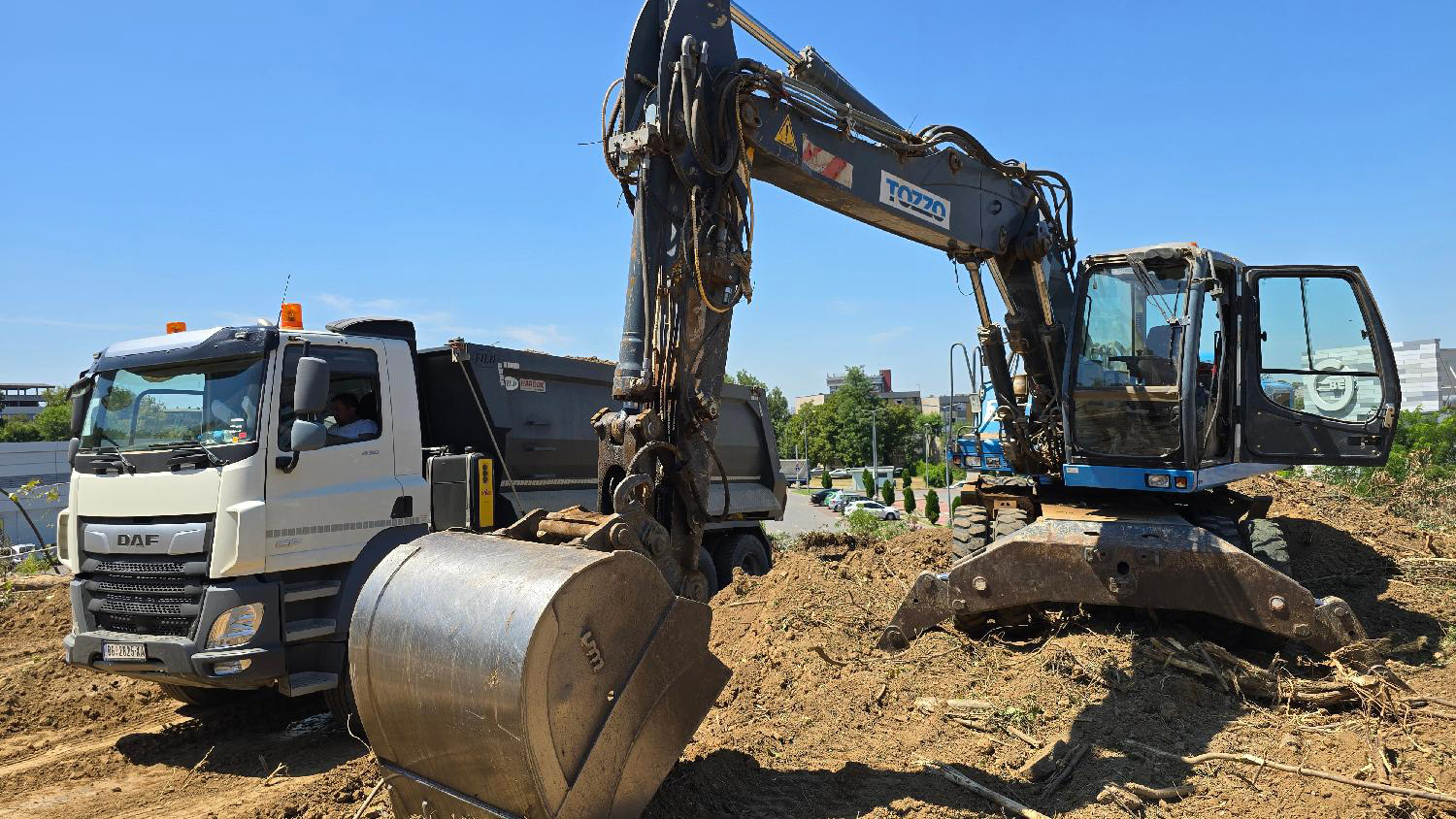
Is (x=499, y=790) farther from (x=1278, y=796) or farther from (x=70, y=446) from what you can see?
(x=70, y=446)

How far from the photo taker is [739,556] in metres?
9.88

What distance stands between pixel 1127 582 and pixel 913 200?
2.87 meters

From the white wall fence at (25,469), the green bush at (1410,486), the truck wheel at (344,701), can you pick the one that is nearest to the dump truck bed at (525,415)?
the truck wheel at (344,701)

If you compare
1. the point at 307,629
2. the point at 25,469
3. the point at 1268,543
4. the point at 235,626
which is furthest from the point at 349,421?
the point at 25,469

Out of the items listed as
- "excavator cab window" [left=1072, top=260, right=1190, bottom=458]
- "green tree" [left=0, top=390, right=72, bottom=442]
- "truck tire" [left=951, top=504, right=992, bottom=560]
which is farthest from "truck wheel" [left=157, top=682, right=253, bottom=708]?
"green tree" [left=0, top=390, right=72, bottom=442]

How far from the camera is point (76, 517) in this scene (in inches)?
246

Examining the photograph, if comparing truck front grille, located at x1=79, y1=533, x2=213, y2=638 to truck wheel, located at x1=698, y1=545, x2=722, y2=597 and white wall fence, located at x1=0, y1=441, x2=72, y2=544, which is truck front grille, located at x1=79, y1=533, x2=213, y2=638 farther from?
white wall fence, located at x1=0, y1=441, x2=72, y2=544

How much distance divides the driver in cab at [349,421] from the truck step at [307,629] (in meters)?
1.21

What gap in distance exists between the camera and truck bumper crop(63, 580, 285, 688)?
18.3 ft

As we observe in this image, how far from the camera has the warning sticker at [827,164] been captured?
538 cm

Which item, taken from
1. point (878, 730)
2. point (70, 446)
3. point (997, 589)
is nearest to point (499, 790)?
point (878, 730)

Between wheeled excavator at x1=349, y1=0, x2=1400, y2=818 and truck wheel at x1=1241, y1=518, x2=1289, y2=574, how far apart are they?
4 cm

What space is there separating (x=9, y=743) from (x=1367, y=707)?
28.1 feet

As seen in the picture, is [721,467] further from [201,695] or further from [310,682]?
[201,695]
